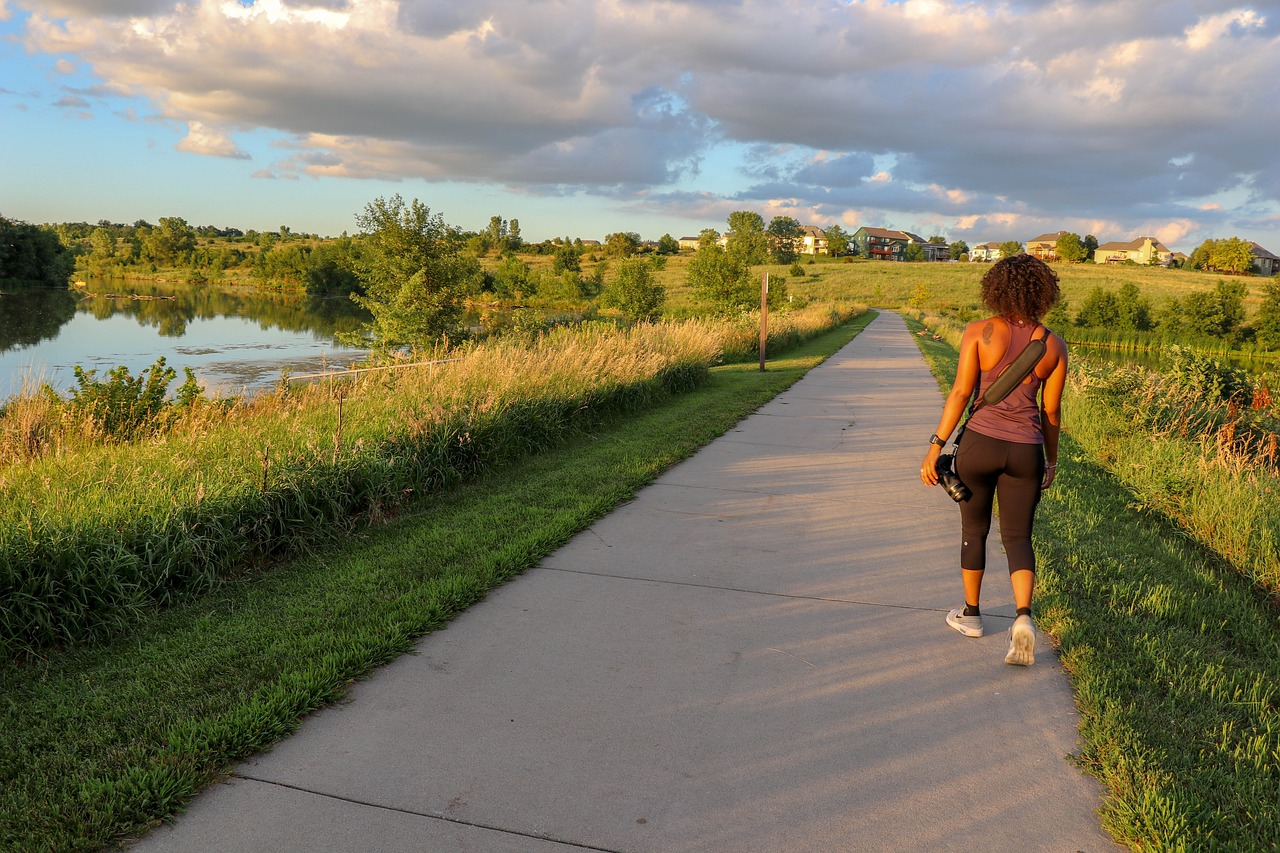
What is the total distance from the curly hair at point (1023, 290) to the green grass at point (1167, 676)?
69.4 inches

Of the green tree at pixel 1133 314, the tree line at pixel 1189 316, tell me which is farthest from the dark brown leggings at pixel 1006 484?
the green tree at pixel 1133 314

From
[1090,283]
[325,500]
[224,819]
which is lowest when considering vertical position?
[224,819]

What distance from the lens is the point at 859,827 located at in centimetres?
268

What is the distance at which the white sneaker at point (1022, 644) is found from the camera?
3.92m

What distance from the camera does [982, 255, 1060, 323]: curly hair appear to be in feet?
13.2

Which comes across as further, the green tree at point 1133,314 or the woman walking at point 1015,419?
the green tree at point 1133,314

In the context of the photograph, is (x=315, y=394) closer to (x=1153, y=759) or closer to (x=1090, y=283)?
(x=1153, y=759)

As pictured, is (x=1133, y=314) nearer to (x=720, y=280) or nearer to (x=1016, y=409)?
(x=720, y=280)

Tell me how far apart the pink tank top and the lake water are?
946 cm

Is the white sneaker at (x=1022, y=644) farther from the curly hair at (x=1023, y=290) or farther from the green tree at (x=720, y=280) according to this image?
the green tree at (x=720, y=280)

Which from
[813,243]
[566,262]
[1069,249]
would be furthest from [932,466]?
[813,243]

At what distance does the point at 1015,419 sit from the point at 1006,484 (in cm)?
35

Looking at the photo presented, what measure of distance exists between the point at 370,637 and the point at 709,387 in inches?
458

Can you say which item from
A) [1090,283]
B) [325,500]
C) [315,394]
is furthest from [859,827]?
[1090,283]
